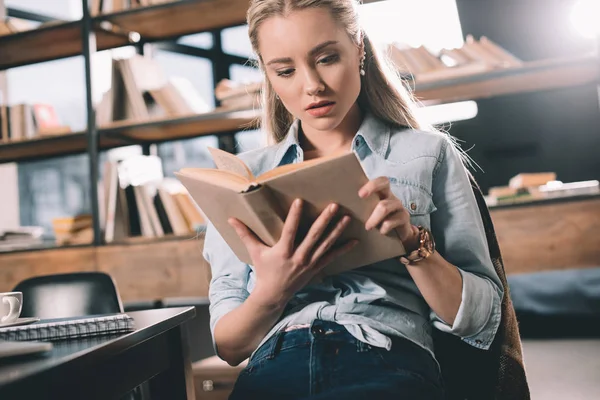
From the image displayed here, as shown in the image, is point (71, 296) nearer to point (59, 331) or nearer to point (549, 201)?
point (59, 331)

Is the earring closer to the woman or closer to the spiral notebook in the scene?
the woman

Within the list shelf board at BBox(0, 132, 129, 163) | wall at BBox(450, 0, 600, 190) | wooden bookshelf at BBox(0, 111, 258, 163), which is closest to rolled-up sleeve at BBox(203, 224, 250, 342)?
wooden bookshelf at BBox(0, 111, 258, 163)

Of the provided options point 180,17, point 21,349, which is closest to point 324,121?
point 21,349

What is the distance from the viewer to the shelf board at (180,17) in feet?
9.16

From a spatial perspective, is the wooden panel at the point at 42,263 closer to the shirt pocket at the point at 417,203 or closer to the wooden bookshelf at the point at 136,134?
the wooden bookshelf at the point at 136,134

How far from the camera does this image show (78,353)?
764 millimetres

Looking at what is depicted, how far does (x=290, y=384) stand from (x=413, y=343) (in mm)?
212

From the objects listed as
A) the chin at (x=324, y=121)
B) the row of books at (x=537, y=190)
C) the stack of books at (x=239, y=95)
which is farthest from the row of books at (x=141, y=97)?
the chin at (x=324, y=121)

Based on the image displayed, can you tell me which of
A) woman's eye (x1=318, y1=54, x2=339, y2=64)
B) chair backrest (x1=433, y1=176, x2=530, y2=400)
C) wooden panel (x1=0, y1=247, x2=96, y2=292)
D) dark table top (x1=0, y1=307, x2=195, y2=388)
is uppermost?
woman's eye (x1=318, y1=54, x2=339, y2=64)

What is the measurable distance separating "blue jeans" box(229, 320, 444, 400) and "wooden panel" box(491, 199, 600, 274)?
4.41 ft

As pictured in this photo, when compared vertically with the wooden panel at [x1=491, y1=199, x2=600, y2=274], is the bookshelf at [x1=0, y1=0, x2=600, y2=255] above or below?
above

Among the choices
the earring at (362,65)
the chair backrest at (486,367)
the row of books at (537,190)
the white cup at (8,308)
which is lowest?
the chair backrest at (486,367)

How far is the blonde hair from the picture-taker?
1.15 m

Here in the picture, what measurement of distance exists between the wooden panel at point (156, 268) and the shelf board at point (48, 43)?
1.03 meters
